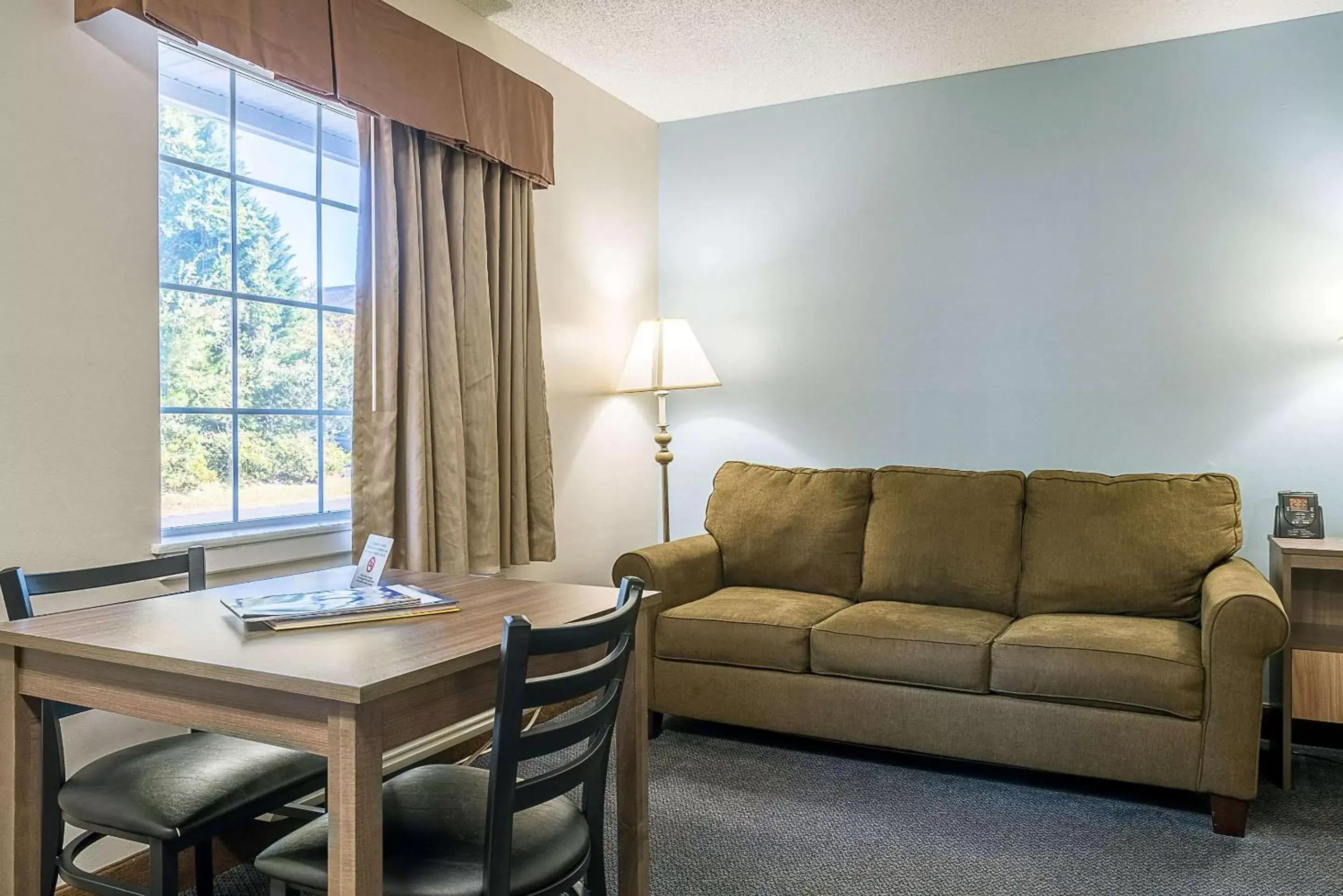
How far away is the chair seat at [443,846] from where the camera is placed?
1.35m

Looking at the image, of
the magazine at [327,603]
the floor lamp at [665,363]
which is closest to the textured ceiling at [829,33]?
the floor lamp at [665,363]

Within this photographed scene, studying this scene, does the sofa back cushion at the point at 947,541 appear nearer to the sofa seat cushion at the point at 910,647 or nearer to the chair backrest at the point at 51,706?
the sofa seat cushion at the point at 910,647

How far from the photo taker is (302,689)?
125 cm

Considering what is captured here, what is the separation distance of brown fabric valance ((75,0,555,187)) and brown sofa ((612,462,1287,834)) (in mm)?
1483

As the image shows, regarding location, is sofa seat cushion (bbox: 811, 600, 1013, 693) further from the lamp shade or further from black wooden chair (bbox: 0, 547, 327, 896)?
black wooden chair (bbox: 0, 547, 327, 896)

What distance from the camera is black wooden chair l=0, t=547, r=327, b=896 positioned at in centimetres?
155

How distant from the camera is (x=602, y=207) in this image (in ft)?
13.4

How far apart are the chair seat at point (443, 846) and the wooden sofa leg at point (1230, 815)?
1.90 meters

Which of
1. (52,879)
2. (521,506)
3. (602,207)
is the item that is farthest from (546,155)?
(52,879)

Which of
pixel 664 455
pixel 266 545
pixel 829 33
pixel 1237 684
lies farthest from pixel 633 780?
pixel 829 33

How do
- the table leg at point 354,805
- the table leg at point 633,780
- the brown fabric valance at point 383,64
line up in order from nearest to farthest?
1. the table leg at point 354,805
2. the table leg at point 633,780
3. the brown fabric valance at point 383,64

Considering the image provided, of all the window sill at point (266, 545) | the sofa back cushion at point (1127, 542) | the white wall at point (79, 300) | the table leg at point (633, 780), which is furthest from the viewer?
the sofa back cushion at point (1127, 542)

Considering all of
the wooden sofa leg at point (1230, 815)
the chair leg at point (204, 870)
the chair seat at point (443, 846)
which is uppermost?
the chair seat at point (443, 846)

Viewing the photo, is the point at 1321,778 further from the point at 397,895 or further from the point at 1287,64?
the point at 397,895
